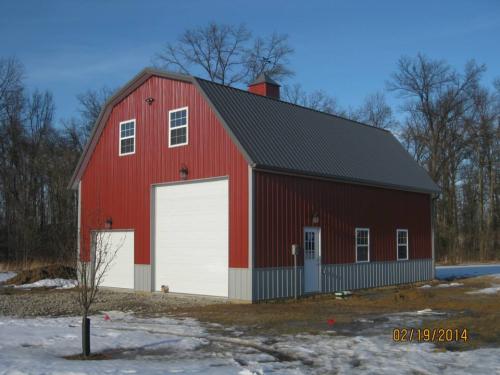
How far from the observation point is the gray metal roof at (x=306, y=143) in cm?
1719

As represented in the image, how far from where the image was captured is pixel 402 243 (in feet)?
74.9

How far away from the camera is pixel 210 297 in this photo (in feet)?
56.0

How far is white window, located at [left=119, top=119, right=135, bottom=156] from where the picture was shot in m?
20.2

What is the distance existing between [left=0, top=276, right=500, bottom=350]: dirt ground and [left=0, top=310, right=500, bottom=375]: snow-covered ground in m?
0.86

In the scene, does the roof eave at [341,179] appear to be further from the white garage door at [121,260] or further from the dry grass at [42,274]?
Result: the dry grass at [42,274]

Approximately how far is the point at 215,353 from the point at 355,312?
5972 mm

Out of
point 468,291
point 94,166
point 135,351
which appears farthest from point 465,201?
point 135,351

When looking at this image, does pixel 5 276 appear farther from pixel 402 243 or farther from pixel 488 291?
pixel 488 291

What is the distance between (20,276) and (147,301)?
914 centimetres

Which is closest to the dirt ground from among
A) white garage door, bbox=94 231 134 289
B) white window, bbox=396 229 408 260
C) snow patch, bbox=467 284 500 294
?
snow patch, bbox=467 284 500 294

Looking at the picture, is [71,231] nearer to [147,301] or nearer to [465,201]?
[147,301]

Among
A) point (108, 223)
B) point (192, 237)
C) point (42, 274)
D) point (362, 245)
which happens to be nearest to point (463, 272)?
point (362, 245)

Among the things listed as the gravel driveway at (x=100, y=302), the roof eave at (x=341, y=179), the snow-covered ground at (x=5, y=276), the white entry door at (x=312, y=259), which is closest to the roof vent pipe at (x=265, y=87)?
the roof eave at (x=341, y=179)
